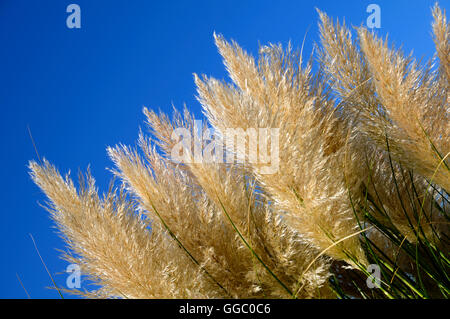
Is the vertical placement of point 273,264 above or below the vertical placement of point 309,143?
below

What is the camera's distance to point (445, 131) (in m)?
0.93

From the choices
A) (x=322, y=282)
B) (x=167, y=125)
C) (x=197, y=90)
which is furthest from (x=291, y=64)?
(x=322, y=282)

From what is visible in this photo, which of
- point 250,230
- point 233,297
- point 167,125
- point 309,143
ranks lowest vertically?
point 233,297

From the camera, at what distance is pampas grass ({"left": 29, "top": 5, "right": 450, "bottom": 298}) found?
77cm

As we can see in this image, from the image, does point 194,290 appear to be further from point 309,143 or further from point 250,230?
point 309,143

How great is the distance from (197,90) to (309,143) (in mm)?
228

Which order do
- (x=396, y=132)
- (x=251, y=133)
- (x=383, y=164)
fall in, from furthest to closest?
1. (x=383, y=164)
2. (x=396, y=132)
3. (x=251, y=133)

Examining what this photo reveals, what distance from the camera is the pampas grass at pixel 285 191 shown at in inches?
30.2

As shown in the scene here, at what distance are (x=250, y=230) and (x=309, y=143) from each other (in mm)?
194

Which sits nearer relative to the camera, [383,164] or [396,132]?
[396,132]

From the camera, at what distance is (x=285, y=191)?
30.4 inches

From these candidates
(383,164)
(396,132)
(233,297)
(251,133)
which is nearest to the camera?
(251,133)
